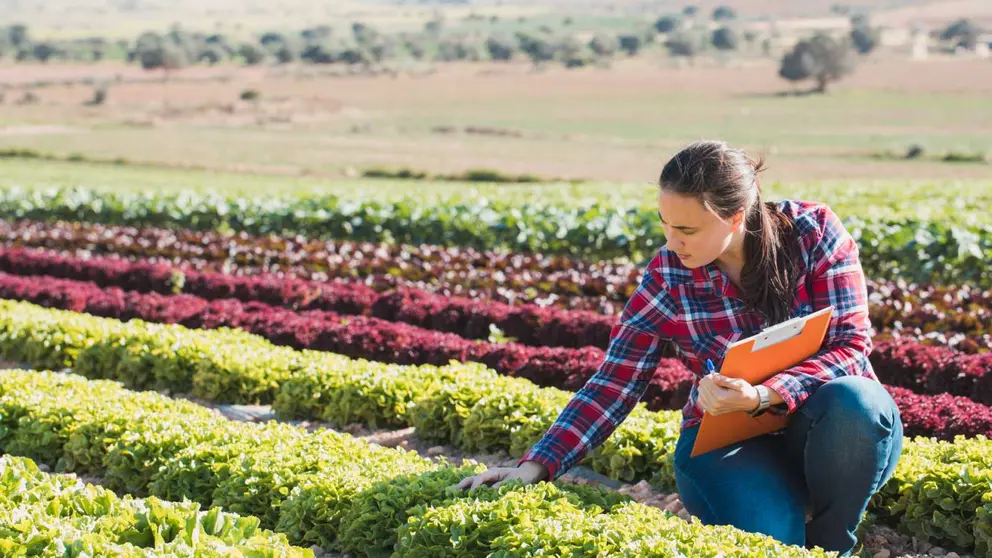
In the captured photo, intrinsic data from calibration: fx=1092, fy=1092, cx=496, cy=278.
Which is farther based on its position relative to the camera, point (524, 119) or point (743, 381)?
point (524, 119)

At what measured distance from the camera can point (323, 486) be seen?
444 centimetres

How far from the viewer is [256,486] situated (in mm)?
4730

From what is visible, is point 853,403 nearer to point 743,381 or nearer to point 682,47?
point 743,381

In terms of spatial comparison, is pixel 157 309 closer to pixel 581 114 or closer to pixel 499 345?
pixel 499 345

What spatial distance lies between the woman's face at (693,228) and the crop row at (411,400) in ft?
4.77

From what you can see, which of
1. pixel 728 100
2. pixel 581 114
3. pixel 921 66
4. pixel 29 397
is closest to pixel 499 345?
pixel 29 397

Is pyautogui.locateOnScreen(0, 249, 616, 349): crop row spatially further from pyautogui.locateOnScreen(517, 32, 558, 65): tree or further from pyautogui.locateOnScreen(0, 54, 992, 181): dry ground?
pyautogui.locateOnScreen(517, 32, 558, 65): tree

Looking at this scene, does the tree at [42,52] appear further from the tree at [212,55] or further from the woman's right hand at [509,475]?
the woman's right hand at [509,475]

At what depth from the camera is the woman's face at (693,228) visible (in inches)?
146

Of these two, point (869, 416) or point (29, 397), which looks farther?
point (29, 397)

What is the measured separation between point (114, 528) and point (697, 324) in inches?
84.8

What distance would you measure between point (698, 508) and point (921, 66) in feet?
289

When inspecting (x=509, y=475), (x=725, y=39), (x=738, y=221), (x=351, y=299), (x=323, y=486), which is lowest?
(x=725, y=39)

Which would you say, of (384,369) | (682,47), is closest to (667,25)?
(682,47)
